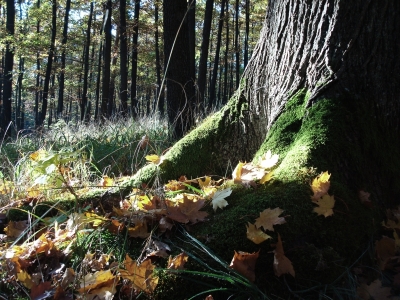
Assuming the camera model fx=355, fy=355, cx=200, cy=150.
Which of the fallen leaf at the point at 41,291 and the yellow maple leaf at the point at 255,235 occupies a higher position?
the yellow maple leaf at the point at 255,235

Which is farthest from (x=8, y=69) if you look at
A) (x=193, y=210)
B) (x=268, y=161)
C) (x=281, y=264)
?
(x=281, y=264)

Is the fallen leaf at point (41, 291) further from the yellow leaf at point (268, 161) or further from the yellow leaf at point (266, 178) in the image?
the yellow leaf at point (268, 161)

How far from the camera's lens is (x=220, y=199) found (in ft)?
6.08

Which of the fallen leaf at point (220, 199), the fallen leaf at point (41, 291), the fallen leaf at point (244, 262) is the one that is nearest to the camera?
the fallen leaf at point (41, 291)

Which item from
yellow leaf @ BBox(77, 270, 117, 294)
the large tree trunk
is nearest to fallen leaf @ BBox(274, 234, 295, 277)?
the large tree trunk

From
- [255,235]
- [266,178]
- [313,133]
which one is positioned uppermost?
[313,133]

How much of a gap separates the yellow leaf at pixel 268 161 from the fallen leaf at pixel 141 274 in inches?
39.5

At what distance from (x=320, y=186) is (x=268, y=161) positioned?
430mm

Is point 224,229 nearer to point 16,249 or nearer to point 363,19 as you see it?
point 16,249

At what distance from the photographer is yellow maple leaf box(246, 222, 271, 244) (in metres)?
1.55

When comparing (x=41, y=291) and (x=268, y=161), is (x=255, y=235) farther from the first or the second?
(x=41, y=291)

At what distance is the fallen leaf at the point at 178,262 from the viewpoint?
1.49m

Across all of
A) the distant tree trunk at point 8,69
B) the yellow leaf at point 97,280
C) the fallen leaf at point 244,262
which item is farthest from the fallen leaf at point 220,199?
the distant tree trunk at point 8,69

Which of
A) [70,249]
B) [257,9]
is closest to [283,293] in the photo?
[70,249]
